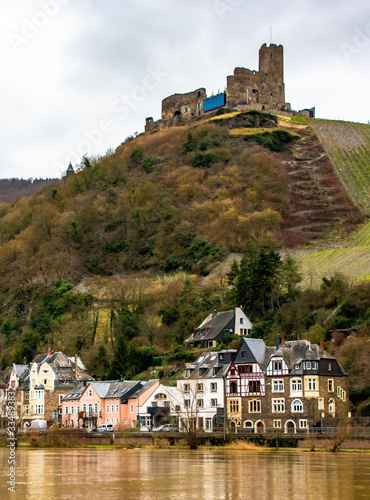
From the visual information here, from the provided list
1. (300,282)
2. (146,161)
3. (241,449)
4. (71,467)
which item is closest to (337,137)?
(146,161)

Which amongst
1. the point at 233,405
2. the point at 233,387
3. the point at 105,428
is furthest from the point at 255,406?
the point at 105,428

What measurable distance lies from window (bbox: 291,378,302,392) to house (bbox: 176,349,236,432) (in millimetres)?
6693

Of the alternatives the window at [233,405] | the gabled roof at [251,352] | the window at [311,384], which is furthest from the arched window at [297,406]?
the window at [233,405]

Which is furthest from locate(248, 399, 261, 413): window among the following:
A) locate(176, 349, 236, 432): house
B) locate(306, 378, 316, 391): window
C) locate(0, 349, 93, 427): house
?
locate(0, 349, 93, 427): house

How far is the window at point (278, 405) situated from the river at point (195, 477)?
1252 cm

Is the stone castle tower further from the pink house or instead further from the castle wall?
the pink house

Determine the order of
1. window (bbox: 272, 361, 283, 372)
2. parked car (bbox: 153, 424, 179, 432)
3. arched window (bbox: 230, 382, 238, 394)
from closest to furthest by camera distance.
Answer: window (bbox: 272, 361, 283, 372), parked car (bbox: 153, 424, 179, 432), arched window (bbox: 230, 382, 238, 394)

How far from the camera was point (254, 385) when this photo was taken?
60094mm

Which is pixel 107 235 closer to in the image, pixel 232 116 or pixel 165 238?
pixel 165 238

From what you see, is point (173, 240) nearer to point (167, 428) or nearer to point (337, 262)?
point (337, 262)

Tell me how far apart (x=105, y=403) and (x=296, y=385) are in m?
20.6

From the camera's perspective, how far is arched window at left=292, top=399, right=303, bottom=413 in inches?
2227

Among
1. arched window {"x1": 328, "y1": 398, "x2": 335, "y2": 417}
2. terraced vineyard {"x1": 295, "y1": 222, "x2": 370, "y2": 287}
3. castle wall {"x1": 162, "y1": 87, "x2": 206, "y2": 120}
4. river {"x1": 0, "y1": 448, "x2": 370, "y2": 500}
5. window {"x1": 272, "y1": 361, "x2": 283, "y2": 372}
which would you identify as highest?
castle wall {"x1": 162, "y1": 87, "x2": 206, "y2": 120}

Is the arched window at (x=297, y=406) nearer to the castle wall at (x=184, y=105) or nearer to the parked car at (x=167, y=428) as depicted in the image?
the parked car at (x=167, y=428)
